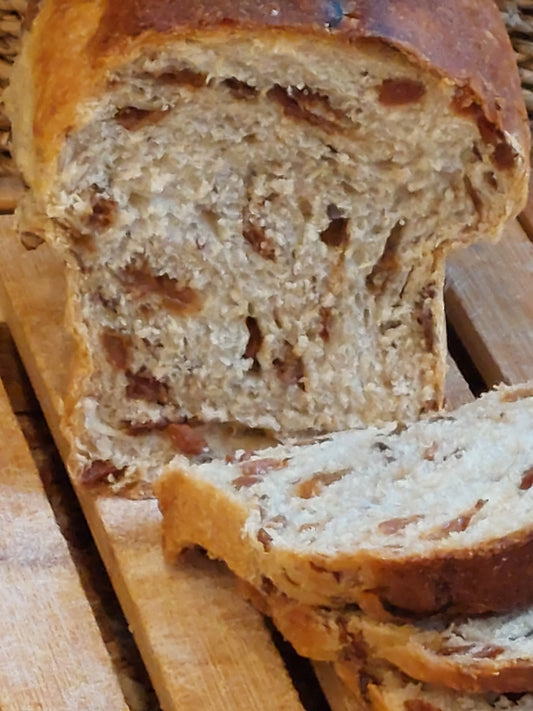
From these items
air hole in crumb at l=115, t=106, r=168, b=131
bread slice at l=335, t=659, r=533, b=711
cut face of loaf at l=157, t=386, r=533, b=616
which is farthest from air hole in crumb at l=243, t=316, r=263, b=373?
bread slice at l=335, t=659, r=533, b=711

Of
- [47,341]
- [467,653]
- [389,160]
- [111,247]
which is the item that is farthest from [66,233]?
[467,653]

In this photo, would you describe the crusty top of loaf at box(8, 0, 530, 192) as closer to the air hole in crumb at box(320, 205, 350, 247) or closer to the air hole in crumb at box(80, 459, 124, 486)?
the air hole in crumb at box(320, 205, 350, 247)

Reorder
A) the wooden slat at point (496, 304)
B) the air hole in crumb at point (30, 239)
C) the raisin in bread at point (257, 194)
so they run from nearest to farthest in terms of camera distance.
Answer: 1. the raisin in bread at point (257, 194)
2. the air hole in crumb at point (30, 239)
3. the wooden slat at point (496, 304)

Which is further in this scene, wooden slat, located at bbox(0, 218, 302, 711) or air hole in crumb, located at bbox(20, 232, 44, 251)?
air hole in crumb, located at bbox(20, 232, 44, 251)

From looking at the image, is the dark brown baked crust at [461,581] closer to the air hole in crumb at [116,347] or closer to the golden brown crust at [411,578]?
the golden brown crust at [411,578]

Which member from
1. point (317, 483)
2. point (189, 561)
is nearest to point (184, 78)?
point (317, 483)

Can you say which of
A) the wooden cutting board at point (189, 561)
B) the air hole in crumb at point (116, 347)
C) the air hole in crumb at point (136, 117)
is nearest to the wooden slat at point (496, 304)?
the wooden cutting board at point (189, 561)
